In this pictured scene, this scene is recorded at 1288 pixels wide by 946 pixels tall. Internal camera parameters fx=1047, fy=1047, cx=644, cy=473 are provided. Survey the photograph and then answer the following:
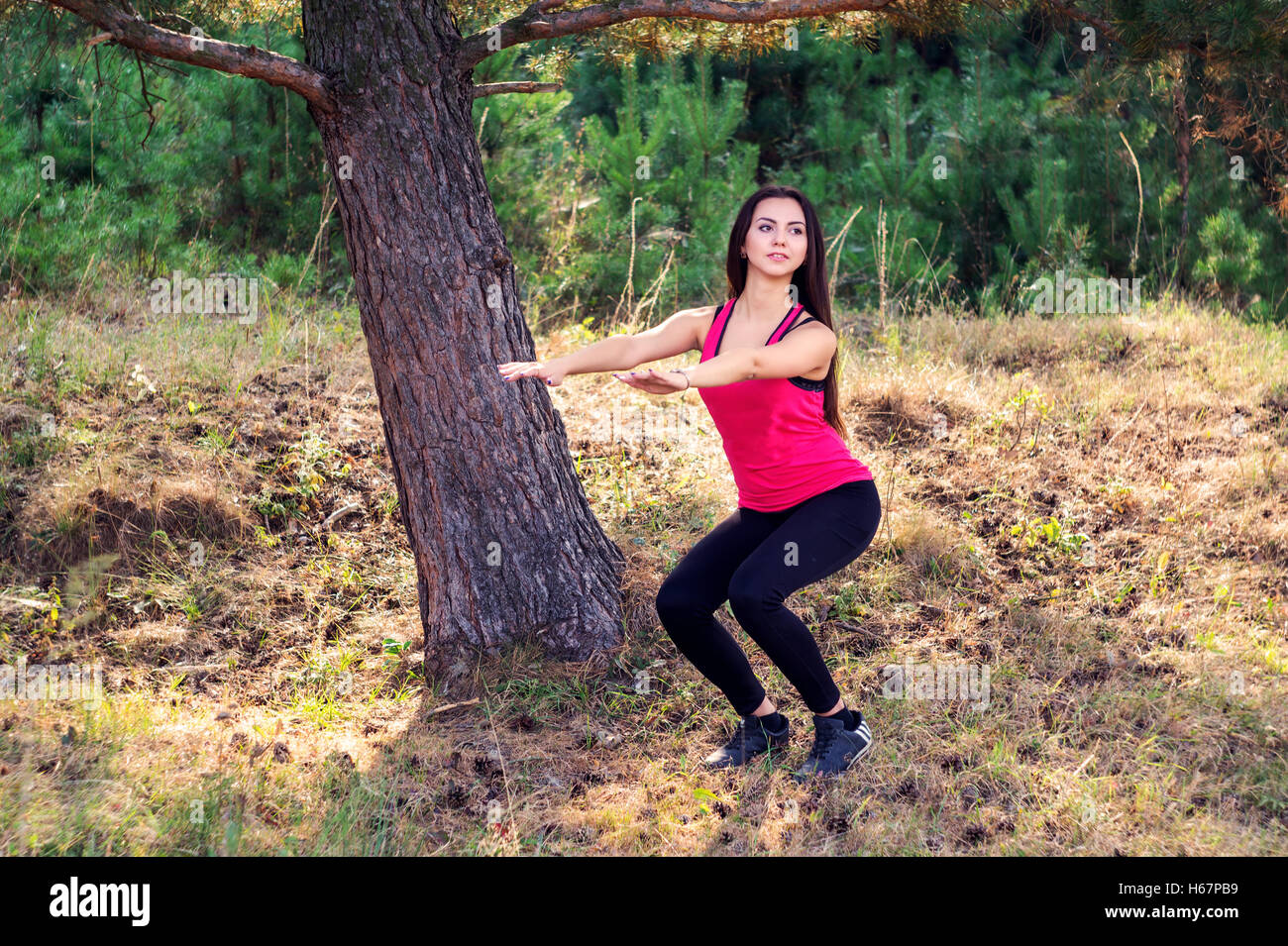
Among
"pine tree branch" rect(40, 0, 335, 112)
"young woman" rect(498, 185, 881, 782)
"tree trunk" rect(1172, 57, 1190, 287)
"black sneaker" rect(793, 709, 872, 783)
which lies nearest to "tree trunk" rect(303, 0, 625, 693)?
"pine tree branch" rect(40, 0, 335, 112)

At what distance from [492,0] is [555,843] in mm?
3320

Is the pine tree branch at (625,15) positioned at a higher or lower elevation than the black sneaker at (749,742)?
higher

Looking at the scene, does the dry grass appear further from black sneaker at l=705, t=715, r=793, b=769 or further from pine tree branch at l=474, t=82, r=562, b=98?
pine tree branch at l=474, t=82, r=562, b=98

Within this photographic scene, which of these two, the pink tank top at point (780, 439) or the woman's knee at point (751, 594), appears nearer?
the woman's knee at point (751, 594)

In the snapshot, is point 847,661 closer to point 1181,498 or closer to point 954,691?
point 954,691

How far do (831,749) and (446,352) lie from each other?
176cm

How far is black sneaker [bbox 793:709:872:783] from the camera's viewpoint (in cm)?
301

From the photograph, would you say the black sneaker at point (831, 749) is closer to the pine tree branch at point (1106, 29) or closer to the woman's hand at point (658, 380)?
the woman's hand at point (658, 380)

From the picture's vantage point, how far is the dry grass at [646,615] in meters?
2.83

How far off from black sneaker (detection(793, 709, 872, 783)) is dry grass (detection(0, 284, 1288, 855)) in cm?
6

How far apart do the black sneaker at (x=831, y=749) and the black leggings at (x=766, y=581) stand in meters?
0.06

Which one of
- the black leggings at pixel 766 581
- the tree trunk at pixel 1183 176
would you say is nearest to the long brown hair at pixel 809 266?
the black leggings at pixel 766 581

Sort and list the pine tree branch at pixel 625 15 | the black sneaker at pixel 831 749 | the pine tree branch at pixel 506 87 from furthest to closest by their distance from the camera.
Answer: the pine tree branch at pixel 506 87 < the pine tree branch at pixel 625 15 < the black sneaker at pixel 831 749

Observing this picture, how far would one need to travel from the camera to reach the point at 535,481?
3.63 metres
